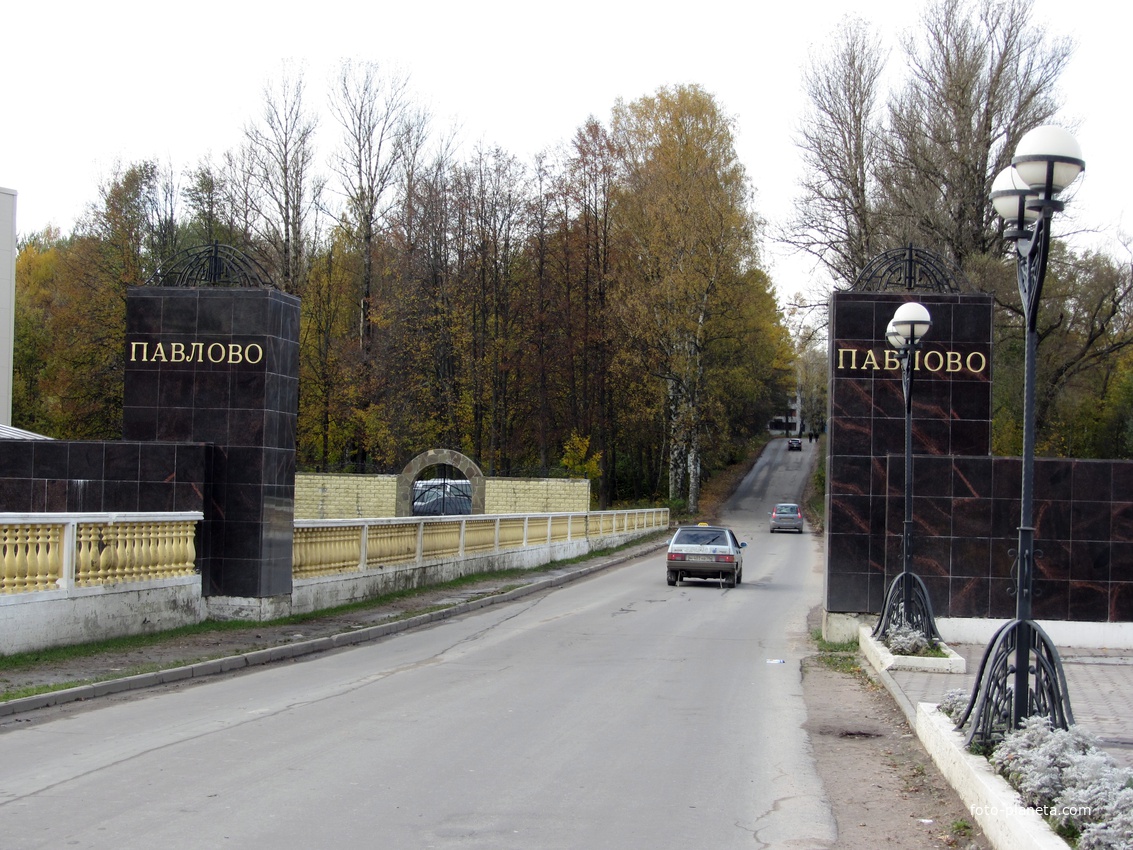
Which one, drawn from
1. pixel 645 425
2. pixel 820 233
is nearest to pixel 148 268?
pixel 645 425

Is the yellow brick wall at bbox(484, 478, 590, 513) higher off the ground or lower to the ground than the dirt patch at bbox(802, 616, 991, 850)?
higher

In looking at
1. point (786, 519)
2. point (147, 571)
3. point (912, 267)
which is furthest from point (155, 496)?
point (786, 519)

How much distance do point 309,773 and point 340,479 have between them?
37.0 m

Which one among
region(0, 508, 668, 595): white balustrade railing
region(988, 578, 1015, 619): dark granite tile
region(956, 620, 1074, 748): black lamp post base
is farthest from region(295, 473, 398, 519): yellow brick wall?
region(956, 620, 1074, 748): black lamp post base

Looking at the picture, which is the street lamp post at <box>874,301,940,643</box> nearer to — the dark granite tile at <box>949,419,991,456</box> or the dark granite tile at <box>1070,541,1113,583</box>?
the dark granite tile at <box>949,419,991,456</box>

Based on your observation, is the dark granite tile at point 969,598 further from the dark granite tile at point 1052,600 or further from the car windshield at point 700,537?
the car windshield at point 700,537

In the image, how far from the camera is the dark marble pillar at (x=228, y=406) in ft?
50.7

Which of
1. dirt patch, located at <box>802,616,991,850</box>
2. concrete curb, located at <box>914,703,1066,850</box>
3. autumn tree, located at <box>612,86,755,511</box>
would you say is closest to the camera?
concrete curb, located at <box>914,703,1066,850</box>

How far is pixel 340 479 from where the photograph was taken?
43.5 m

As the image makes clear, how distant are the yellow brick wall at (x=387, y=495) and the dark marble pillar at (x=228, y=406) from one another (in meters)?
25.6

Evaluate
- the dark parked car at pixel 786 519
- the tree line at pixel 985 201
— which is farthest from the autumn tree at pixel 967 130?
the dark parked car at pixel 786 519

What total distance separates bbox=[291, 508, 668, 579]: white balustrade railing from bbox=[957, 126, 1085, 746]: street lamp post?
11104mm

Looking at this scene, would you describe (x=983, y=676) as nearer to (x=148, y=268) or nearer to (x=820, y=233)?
(x=820, y=233)

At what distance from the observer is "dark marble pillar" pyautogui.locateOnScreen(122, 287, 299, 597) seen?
1545cm
